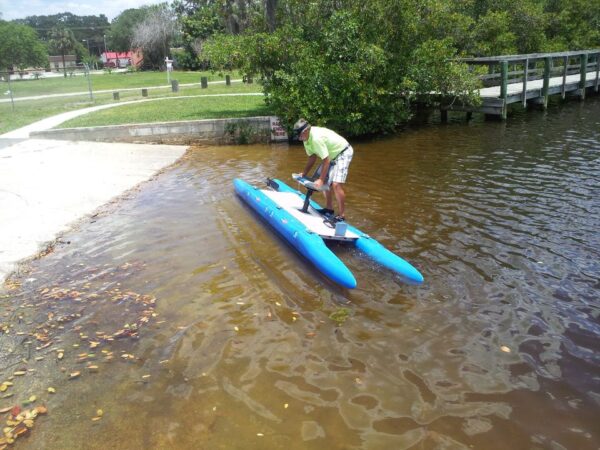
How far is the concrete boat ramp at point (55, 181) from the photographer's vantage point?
7703 mm

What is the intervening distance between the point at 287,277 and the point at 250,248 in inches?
48.3

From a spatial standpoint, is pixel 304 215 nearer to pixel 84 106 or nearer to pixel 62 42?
pixel 84 106

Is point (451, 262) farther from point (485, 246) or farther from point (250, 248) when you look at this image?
point (250, 248)

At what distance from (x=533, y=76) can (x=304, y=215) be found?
70.7ft

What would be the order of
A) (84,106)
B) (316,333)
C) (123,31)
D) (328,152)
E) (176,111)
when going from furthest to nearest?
(123,31) < (84,106) < (176,111) < (328,152) < (316,333)

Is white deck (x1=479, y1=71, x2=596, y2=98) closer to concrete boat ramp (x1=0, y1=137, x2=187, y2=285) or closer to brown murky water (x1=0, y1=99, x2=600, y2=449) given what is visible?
brown murky water (x1=0, y1=99, x2=600, y2=449)

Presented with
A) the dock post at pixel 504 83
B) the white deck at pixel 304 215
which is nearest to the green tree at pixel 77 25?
the dock post at pixel 504 83

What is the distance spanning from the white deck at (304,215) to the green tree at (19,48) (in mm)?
65578

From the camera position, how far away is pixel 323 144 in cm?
732

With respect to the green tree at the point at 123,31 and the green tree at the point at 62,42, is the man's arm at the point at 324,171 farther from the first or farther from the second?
the green tree at the point at 62,42

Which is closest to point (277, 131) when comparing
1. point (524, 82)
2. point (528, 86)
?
point (524, 82)

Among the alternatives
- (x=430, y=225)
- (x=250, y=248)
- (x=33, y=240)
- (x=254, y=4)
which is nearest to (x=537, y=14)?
(x=254, y=4)

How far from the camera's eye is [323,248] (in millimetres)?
6375

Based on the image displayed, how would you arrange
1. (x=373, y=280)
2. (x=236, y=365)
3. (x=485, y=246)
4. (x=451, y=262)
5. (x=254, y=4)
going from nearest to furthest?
(x=236, y=365) < (x=373, y=280) < (x=451, y=262) < (x=485, y=246) < (x=254, y=4)
